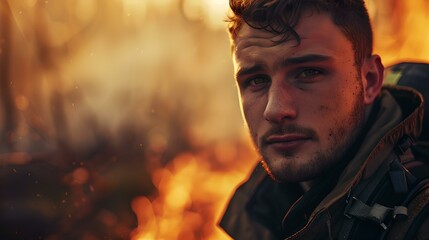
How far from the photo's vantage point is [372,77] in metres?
2.97

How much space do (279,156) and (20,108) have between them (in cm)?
836

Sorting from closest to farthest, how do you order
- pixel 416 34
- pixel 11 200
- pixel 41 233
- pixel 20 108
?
1. pixel 41 233
2. pixel 11 200
3. pixel 20 108
4. pixel 416 34

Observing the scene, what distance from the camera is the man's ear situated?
2.92 metres

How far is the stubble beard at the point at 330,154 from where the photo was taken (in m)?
2.71

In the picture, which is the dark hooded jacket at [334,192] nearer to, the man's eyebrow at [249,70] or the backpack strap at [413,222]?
the backpack strap at [413,222]

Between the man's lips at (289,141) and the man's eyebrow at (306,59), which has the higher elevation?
the man's eyebrow at (306,59)

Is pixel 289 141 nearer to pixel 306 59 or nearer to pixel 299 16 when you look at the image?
pixel 306 59

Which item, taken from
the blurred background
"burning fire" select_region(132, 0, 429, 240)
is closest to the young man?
"burning fire" select_region(132, 0, 429, 240)

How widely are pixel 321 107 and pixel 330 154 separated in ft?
0.78

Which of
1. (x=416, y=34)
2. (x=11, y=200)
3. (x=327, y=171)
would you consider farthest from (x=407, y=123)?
(x=416, y=34)

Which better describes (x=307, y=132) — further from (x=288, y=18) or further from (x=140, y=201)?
(x=140, y=201)

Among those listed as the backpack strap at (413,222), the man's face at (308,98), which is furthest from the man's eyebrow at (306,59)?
the backpack strap at (413,222)

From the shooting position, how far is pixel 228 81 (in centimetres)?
2492

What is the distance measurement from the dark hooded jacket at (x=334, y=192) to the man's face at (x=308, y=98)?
0.14 metres
